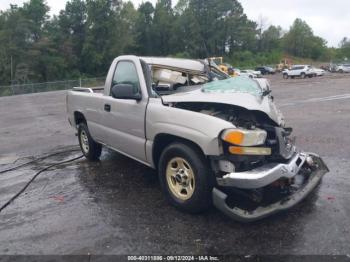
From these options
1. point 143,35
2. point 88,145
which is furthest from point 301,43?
point 88,145

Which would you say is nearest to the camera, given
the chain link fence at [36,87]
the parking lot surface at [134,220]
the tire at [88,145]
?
the parking lot surface at [134,220]

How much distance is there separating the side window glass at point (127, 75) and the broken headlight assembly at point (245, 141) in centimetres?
166

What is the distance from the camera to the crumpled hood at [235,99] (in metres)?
4.26

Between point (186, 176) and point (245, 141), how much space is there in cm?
86

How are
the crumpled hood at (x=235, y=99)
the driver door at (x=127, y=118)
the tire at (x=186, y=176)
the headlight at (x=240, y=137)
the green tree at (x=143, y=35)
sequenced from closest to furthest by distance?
the headlight at (x=240, y=137), the tire at (x=186, y=176), the crumpled hood at (x=235, y=99), the driver door at (x=127, y=118), the green tree at (x=143, y=35)

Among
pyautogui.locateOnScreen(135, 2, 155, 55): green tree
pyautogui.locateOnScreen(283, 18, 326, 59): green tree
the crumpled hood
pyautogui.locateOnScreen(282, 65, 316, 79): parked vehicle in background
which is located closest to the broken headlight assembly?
the crumpled hood

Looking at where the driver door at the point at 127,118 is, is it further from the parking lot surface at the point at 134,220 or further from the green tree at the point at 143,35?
the green tree at the point at 143,35

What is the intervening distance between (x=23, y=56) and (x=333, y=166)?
222ft

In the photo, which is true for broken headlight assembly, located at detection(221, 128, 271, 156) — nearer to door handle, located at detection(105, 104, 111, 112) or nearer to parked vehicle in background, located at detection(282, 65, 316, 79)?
door handle, located at detection(105, 104, 111, 112)

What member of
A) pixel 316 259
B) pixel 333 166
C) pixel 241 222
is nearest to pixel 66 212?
pixel 241 222

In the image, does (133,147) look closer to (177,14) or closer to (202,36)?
(202,36)

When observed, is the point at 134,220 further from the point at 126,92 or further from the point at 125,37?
the point at 125,37

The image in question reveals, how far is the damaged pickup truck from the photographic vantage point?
13.0 feet

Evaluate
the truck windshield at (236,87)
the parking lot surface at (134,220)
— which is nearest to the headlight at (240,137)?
the truck windshield at (236,87)
